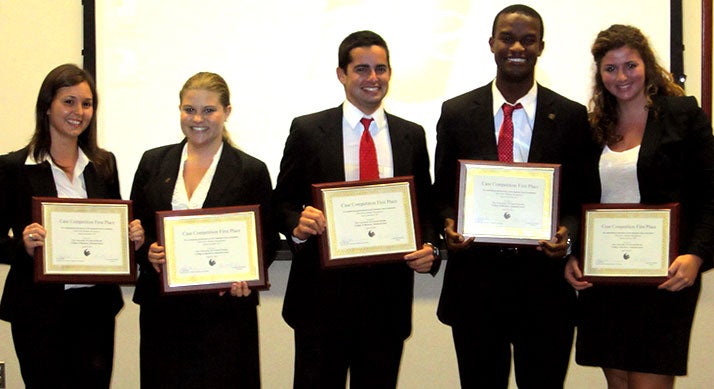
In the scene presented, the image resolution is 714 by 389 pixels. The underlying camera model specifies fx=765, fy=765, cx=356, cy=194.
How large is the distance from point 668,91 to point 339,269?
1.47 metres

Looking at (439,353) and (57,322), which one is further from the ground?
(57,322)

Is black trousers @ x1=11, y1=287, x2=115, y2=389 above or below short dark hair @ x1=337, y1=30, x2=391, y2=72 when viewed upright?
below

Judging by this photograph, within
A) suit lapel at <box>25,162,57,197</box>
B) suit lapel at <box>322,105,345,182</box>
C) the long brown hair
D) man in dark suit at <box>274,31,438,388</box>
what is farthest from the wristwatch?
suit lapel at <box>25,162,57,197</box>

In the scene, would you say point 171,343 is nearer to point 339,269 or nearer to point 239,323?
point 239,323

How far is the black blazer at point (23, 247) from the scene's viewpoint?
9.62 ft

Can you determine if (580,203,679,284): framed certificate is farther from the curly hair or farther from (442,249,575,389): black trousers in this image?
the curly hair

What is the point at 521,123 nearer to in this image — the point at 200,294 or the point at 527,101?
the point at 527,101

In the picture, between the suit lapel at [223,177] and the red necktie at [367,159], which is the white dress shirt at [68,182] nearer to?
the suit lapel at [223,177]

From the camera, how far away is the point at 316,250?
299 cm

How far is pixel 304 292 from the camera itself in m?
2.97

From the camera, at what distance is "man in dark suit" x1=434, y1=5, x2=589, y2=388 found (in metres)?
2.81

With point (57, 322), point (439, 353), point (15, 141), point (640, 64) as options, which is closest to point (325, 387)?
point (57, 322)

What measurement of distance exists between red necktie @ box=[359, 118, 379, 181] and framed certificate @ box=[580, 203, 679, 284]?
809mm

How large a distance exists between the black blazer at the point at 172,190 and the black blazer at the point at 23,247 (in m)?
0.24
